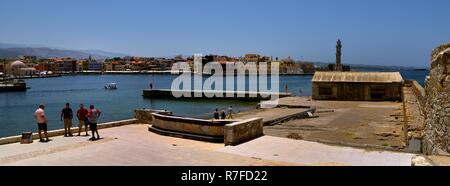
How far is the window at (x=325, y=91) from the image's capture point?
3572 centimetres

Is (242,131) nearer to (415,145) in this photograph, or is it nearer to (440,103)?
(415,145)

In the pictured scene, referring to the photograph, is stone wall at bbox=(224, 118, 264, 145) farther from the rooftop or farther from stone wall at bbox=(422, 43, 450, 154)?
the rooftop

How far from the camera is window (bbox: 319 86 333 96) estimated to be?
35.7 m

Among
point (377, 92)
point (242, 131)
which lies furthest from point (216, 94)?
point (242, 131)

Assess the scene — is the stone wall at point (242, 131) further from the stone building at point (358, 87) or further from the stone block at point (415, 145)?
the stone building at point (358, 87)

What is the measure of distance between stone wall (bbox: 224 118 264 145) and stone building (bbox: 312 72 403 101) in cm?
2321

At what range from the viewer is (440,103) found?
8867mm

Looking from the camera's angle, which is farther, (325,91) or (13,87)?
(13,87)

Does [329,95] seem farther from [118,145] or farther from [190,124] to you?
[118,145]

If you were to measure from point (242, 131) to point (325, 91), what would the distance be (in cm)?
2461

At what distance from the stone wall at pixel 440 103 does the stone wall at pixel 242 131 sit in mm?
4995

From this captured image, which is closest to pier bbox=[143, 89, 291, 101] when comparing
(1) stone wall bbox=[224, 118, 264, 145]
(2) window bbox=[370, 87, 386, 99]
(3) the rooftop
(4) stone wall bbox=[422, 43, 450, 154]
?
(3) the rooftop
